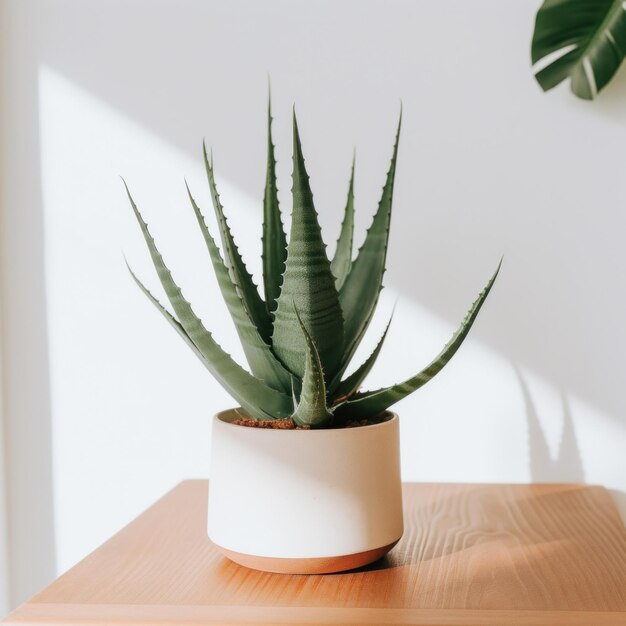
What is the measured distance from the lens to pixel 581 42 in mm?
979

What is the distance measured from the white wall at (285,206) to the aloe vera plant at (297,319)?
0.30 m

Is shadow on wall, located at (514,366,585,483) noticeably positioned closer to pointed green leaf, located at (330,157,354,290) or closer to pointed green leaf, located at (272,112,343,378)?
pointed green leaf, located at (330,157,354,290)

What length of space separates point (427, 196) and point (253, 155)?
24cm

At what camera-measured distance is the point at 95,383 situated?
3.56 ft

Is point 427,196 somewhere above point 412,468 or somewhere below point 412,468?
above

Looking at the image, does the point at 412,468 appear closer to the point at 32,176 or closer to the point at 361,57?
the point at 361,57

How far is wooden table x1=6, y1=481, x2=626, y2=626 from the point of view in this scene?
572mm

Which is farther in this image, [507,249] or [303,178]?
[507,249]

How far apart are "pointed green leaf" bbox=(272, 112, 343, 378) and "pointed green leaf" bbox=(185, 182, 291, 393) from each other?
2cm

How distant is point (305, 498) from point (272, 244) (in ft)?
0.80

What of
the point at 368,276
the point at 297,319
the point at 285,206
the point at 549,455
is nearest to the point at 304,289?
the point at 297,319

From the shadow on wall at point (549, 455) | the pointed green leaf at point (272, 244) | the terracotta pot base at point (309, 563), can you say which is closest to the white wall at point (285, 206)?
the shadow on wall at point (549, 455)

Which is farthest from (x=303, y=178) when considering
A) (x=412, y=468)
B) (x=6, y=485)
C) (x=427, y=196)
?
(x=6, y=485)

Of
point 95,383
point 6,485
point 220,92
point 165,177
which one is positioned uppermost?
point 220,92
